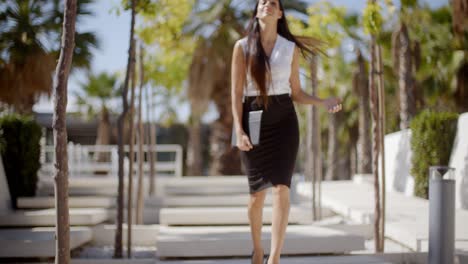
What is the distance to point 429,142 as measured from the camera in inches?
290

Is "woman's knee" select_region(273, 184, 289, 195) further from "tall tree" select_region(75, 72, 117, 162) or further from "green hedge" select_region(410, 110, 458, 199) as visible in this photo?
"tall tree" select_region(75, 72, 117, 162)

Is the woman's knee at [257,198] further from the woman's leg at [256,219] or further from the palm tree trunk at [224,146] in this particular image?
the palm tree trunk at [224,146]

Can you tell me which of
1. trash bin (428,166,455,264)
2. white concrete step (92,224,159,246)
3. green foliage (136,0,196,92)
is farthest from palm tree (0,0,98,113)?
trash bin (428,166,455,264)

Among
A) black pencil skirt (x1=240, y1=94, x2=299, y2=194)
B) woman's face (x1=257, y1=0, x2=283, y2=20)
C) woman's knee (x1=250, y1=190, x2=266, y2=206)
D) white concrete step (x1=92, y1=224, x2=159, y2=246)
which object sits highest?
woman's face (x1=257, y1=0, x2=283, y2=20)

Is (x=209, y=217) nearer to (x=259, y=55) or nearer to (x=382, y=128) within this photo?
(x=382, y=128)

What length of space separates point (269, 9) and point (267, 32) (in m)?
0.15

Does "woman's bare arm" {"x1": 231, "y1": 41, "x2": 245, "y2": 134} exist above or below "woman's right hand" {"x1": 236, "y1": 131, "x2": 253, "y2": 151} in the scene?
above

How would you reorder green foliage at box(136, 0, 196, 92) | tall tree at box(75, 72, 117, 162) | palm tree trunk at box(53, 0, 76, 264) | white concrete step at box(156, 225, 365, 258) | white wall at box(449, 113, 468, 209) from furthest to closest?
tall tree at box(75, 72, 117, 162) < white wall at box(449, 113, 468, 209) < green foliage at box(136, 0, 196, 92) < white concrete step at box(156, 225, 365, 258) < palm tree trunk at box(53, 0, 76, 264)

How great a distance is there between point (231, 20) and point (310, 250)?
31.6 feet

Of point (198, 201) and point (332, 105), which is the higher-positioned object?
point (332, 105)

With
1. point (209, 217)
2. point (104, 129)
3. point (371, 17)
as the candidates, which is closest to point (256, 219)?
point (371, 17)

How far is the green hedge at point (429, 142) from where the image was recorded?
7242mm

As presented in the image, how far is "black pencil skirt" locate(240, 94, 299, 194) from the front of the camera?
3.11 meters

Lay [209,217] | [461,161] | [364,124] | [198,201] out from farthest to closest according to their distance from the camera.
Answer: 1. [364,124]
2. [198,201]
3. [461,161]
4. [209,217]
